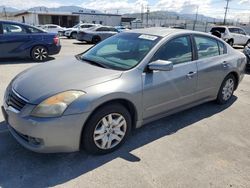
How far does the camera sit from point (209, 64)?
13.8ft

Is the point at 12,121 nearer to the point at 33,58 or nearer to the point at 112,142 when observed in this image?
the point at 112,142

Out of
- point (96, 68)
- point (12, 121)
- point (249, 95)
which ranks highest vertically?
point (96, 68)

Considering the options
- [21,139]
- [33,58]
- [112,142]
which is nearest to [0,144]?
[21,139]

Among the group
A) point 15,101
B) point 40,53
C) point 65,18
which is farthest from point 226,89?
point 65,18

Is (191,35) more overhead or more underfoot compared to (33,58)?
more overhead

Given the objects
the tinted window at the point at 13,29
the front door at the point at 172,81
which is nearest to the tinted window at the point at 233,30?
the tinted window at the point at 13,29

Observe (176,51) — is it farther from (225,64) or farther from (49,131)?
(49,131)

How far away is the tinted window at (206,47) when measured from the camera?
411 cm

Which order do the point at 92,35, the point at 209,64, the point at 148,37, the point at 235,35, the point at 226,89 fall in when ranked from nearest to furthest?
the point at 148,37 < the point at 209,64 < the point at 226,89 < the point at 235,35 < the point at 92,35

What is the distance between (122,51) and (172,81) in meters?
0.89

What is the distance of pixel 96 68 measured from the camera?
3.29 m

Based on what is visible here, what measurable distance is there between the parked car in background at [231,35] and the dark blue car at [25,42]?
12.5 m

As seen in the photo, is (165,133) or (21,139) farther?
(165,133)

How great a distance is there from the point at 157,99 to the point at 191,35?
1.37 m
